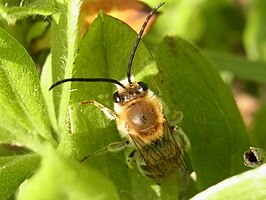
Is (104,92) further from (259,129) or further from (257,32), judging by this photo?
(257,32)

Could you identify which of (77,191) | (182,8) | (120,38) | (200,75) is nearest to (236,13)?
(182,8)

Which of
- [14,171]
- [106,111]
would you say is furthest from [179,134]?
[14,171]

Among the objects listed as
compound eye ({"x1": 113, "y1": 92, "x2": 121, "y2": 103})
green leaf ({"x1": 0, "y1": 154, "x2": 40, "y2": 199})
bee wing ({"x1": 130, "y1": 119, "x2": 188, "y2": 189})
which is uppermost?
compound eye ({"x1": 113, "y1": 92, "x2": 121, "y2": 103})

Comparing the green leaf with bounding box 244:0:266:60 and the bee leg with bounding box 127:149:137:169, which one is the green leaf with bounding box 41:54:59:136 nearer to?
the bee leg with bounding box 127:149:137:169

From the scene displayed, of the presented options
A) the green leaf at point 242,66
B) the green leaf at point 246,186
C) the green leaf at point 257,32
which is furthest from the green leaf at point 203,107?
the green leaf at point 257,32

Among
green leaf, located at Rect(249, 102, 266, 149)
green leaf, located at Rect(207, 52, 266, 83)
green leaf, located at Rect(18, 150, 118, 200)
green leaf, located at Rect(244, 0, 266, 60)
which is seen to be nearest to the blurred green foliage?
green leaf, located at Rect(18, 150, 118, 200)

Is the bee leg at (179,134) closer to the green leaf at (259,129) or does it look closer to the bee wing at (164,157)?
the bee wing at (164,157)
